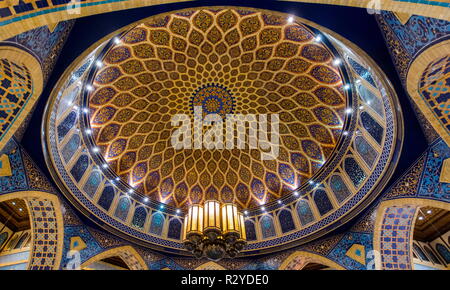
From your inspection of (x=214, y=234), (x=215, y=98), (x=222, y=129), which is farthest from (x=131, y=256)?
(x=215, y=98)

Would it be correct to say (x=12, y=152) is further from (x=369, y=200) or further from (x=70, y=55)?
(x=369, y=200)

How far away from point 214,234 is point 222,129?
5.29 m

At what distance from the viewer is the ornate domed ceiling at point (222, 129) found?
7688 mm

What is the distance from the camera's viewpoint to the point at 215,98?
9.94m

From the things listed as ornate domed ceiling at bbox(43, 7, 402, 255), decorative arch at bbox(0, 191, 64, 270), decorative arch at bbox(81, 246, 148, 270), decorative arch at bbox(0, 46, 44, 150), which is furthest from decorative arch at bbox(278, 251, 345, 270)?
decorative arch at bbox(0, 46, 44, 150)

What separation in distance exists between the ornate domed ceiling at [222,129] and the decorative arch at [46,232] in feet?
1.95

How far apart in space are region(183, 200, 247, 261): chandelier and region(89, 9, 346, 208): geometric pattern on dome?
14.9 feet

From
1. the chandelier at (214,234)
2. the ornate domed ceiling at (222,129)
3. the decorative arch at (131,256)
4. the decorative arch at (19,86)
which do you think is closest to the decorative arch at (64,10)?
the decorative arch at (19,86)

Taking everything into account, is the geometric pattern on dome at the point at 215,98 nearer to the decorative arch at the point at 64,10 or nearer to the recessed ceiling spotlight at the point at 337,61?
the recessed ceiling spotlight at the point at 337,61

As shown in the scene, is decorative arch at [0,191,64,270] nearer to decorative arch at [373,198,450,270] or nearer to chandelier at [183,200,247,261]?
chandelier at [183,200,247,261]

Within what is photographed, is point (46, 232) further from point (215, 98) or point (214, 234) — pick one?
point (215, 98)

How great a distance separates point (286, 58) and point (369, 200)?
202 inches

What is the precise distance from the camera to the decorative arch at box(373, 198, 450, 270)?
24.8 ft
